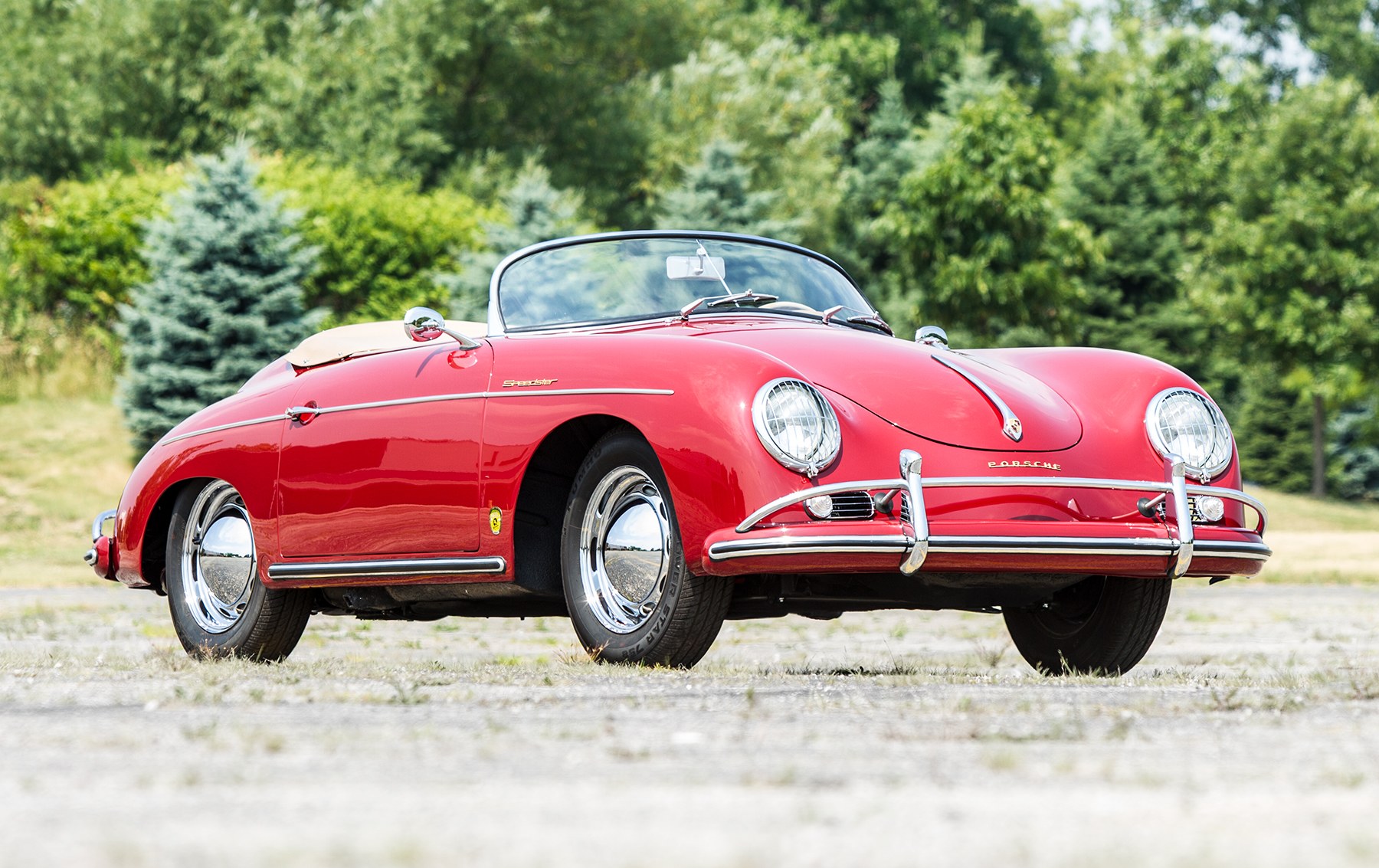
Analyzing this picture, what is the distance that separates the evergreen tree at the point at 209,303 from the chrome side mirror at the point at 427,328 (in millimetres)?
15336

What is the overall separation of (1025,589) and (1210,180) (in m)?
49.8

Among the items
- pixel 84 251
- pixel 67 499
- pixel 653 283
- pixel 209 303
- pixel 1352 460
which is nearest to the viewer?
pixel 653 283

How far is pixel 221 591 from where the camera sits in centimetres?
711

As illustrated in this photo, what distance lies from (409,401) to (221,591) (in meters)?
1.42

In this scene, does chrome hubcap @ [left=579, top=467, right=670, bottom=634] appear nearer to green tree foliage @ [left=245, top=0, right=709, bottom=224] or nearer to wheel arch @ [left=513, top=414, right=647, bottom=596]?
wheel arch @ [left=513, top=414, right=647, bottom=596]

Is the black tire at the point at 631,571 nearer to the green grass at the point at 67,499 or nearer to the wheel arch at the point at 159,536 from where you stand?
the wheel arch at the point at 159,536

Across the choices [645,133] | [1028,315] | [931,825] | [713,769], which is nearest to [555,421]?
[713,769]

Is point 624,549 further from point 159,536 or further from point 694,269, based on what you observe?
point 159,536

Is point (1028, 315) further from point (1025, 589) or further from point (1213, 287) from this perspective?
point (1025, 589)

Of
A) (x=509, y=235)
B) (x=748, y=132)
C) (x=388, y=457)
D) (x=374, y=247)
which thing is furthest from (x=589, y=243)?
(x=748, y=132)

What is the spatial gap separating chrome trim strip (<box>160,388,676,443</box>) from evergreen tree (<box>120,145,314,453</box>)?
1457 cm

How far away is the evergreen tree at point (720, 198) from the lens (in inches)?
1218


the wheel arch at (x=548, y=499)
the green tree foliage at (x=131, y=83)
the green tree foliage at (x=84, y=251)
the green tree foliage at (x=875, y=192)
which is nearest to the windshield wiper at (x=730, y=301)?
the wheel arch at (x=548, y=499)

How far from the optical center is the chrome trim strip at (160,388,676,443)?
18.6 ft
